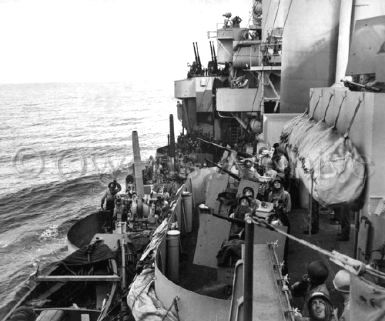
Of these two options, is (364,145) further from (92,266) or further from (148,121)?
(148,121)

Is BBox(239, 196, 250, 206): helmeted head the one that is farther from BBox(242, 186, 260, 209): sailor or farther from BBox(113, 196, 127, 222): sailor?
BBox(113, 196, 127, 222): sailor

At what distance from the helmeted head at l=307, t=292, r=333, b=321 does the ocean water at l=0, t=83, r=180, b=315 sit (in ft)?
49.9

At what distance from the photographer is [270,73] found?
2558 centimetres

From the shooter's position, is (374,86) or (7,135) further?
(7,135)

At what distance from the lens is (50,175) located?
141 feet

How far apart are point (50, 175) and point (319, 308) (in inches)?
1634

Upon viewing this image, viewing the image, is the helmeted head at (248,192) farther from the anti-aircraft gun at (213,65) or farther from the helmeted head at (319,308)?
the anti-aircraft gun at (213,65)

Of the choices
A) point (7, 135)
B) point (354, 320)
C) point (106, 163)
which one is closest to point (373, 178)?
point (354, 320)

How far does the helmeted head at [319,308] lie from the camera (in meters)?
4.87

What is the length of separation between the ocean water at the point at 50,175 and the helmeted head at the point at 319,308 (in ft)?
49.9

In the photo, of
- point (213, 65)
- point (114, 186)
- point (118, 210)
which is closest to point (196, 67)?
point (213, 65)

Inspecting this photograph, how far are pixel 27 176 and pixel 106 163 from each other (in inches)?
392

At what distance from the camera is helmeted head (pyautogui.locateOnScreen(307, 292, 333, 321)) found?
16.0ft

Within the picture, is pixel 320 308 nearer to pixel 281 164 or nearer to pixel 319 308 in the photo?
pixel 319 308
